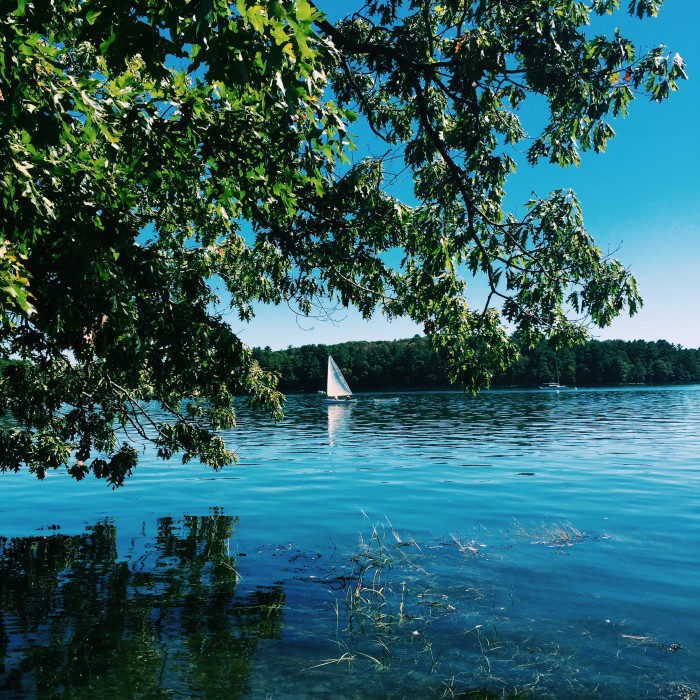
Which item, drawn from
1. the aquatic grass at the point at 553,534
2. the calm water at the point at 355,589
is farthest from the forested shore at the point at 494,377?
the aquatic grass at the point at 553,534

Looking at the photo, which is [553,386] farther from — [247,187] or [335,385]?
[247,187]

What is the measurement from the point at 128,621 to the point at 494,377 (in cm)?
16571

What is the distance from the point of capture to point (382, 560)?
1217cm

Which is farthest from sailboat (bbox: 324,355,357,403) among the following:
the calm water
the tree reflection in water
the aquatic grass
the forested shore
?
the tree reflection in water

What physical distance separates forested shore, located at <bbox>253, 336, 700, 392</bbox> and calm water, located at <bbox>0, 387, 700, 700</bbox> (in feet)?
477

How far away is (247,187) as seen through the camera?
30.1 feet

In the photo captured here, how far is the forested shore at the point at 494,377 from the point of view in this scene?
173m

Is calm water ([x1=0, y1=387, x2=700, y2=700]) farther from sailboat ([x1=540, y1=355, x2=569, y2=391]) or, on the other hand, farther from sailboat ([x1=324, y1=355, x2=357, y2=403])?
sailboat ([x1=540, y1=355, x2=569, y2=391])

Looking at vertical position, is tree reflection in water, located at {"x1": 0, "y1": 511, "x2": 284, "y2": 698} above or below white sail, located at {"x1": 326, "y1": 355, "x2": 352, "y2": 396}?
below

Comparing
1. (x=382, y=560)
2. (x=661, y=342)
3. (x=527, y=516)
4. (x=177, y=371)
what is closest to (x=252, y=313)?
(x=177, y=371)

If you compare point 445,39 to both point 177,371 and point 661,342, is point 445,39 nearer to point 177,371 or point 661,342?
point 177,371

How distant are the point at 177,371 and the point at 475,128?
6546 millimetres

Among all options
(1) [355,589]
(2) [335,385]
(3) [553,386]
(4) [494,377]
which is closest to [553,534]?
(1) [355,589]

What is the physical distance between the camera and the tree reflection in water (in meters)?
7.06
